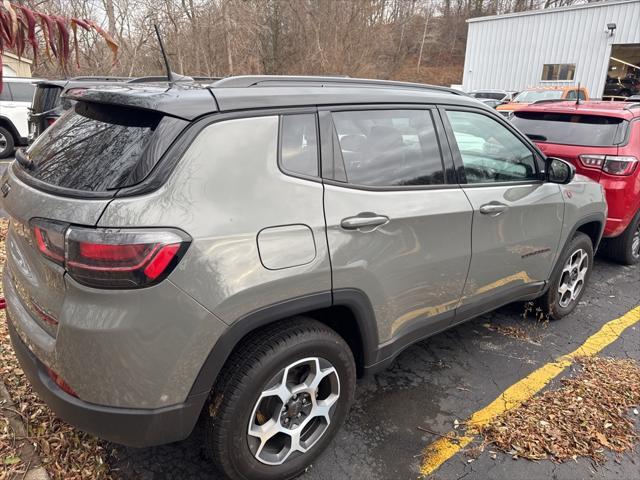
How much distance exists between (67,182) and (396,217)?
1.44 meters

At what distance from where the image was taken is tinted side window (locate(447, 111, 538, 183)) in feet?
9.61

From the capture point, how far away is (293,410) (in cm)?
221

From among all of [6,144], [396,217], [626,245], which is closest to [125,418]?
[396,217]

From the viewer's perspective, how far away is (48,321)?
188 cm

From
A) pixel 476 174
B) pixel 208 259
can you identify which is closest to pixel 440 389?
pixel 476 174

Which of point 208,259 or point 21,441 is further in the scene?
point 21,441

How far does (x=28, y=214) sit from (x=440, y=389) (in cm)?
248

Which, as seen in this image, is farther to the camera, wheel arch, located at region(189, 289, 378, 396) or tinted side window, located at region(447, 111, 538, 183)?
tinted side window, located at region(447, 111, 538, 183)

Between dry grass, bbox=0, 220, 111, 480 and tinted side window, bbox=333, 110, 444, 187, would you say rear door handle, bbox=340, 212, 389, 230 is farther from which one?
dry grass, bbox=0, 220, 111, 480

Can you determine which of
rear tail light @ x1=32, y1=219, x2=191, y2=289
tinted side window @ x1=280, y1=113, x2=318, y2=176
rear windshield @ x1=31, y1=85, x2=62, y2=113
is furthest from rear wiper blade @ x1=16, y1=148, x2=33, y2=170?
rear windshield @ x1=31, y1=85, x2=62, y2=113

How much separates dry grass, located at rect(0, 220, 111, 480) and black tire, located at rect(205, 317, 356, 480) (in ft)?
2.19

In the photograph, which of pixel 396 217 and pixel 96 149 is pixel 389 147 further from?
pixel 96 149

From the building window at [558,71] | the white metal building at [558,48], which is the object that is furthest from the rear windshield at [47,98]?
the building window at [558,71]

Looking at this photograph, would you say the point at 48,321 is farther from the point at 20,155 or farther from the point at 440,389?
the point at 440,389
